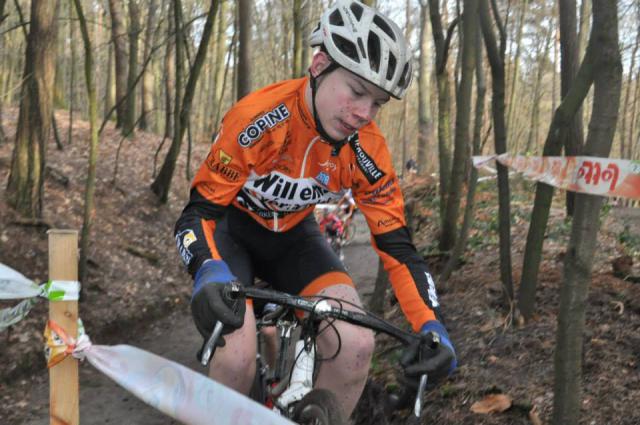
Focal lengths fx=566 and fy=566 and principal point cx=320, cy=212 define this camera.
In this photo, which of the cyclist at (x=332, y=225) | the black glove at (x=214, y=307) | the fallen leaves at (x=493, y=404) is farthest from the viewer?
the cyclist at (x=332, y=225)

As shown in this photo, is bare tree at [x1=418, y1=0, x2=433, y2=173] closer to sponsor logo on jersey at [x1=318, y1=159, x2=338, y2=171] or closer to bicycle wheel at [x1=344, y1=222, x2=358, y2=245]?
bicycle wheel at [x1=344, y1=222, x2=358, y2=245]

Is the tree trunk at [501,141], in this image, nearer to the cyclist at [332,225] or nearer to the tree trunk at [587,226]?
the tree trunk at [587,226]

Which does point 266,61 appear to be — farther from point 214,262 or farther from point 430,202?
point 214,262

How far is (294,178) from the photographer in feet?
9.94

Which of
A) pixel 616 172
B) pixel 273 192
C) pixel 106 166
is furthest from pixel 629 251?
pixel 106 166

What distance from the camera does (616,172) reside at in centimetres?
290

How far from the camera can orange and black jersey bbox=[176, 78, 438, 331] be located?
9.04ft

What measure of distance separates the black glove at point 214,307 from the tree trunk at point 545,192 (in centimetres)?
205

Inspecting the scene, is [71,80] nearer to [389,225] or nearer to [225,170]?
[225,170]

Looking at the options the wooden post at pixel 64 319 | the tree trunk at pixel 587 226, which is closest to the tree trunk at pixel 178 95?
the wooden post at pixel 64 319

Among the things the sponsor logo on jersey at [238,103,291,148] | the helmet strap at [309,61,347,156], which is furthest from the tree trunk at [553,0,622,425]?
the sponsor logo on jersey at [238,103,291,148]

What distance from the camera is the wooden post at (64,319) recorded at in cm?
235

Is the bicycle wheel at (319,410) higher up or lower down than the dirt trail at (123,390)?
higher up

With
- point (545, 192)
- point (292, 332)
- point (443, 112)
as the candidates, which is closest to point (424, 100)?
point (443, 112)
